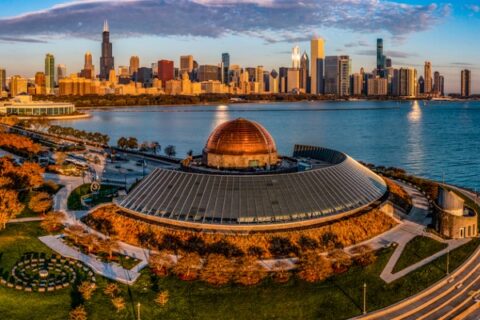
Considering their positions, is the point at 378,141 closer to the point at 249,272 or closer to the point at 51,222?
the point at 51,222

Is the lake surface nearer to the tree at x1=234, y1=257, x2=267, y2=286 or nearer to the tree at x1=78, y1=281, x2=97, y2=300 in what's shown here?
the tree at x1=234, y1=257, x2=267, y2=286

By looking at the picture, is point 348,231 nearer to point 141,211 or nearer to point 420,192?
point 141,211

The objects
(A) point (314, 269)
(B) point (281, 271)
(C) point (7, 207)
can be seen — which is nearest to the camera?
(A) point (314, 269)

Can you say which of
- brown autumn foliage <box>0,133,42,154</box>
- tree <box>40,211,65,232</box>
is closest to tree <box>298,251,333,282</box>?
tree <box>40,211,65,232</box>

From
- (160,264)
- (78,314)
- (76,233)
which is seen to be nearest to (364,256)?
(160,264)

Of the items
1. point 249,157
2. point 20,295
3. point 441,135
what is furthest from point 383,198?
point 441,135

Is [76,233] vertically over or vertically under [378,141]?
under
